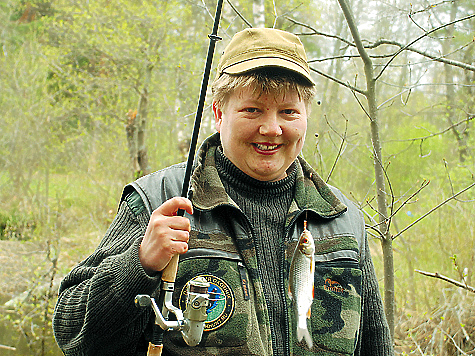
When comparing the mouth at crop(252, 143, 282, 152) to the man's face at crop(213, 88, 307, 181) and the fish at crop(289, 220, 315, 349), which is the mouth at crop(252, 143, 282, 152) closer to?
the man's face at crop(213, 88, 307, 181)

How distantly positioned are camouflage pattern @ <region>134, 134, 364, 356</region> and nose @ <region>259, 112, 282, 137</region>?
1.03ft

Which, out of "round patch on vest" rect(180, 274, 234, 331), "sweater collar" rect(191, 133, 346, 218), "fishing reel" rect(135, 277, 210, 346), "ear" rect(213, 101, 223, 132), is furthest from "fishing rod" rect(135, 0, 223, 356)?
"ear" rect(213, 101, 223, 132)

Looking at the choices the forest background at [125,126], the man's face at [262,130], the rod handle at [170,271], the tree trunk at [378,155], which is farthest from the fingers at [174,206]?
the forest background at [125,126]

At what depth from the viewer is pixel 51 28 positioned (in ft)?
40.6

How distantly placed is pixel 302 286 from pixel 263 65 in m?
0.95

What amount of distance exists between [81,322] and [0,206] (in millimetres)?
10608

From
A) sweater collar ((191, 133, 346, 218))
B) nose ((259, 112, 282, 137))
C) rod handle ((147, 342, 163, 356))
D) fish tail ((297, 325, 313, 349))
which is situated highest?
nose ((259, 112, 282, 137))

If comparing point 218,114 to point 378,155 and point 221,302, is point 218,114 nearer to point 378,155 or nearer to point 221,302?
point 221,302

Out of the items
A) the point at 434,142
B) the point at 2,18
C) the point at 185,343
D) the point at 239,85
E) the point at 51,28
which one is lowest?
the point at 185,343

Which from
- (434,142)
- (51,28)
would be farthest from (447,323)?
(51,28)

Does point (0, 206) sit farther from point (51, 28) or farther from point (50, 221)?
point (51, 28)

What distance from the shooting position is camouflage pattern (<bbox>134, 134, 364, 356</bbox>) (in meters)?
1.77

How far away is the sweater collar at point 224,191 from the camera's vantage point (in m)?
1.96

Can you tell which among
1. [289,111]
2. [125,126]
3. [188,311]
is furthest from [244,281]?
[125,126]
